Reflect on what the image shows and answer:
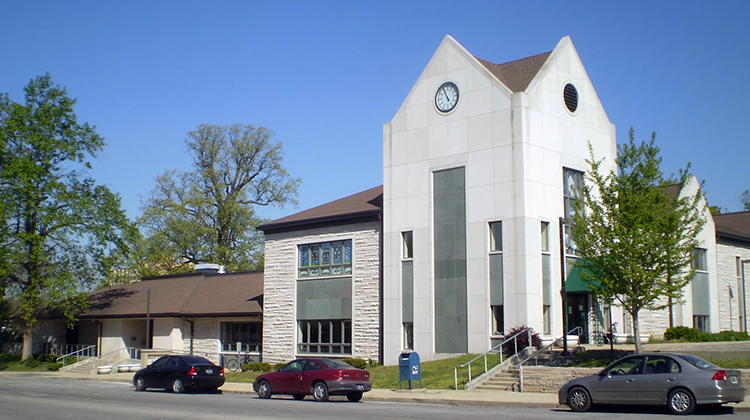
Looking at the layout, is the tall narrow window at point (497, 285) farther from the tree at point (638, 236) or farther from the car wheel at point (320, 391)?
the car wheel at point (320, 391)

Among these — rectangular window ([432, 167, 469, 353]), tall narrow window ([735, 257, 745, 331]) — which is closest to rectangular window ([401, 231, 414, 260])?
rectangular window ([432, 167, 469, 353])

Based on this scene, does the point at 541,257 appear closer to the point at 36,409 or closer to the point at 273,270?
the point at 273,270

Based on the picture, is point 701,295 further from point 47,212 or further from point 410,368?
point 47,212

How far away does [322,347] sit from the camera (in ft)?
123

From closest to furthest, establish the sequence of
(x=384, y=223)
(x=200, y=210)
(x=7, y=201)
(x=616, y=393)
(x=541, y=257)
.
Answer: (x=616, y=393)
(x=541, y=257)
(x=384, y=223)
(x=7, y=201)
(x=200, y=210)

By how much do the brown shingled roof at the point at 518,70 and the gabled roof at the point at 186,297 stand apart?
1805 centimetres

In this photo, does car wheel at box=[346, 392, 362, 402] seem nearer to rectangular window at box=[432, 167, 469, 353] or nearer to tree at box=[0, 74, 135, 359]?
rectangular window at box=[432, 167, 469, 353]

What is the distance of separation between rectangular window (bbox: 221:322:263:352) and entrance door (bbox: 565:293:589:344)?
18234 millimetres

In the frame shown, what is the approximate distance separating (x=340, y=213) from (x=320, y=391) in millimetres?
14867

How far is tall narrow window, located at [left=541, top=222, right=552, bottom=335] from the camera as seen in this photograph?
30.6m

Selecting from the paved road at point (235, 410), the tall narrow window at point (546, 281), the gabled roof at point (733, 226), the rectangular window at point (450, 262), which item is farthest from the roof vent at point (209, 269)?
the gabled roof at point (733, 226)

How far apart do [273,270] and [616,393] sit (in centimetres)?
2508

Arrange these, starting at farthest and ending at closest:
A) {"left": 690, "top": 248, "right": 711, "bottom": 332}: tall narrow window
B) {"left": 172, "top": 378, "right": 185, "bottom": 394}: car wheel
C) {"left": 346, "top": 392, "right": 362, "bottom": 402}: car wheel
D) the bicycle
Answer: the bicycle, {"left": 690, "top": 248, "right": 711, "bottom": 332}: tall narrow window, {"left": 172, "top": 378, "right": 185, "bottom": 394}: car wheel, {"left": 346, "top": 392, "right": 362, "bottom": 402}: car wheel

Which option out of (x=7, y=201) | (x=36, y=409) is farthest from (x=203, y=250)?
(x=36, y=409)
